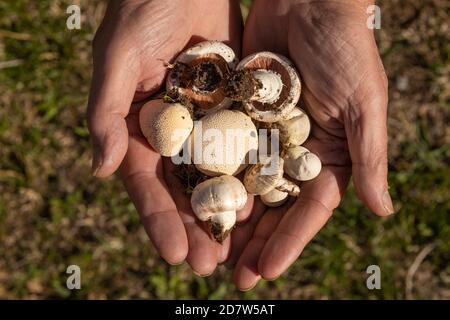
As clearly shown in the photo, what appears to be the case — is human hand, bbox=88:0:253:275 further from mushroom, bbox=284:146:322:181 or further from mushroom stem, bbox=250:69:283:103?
mushroom stem, bbox=250:69:283:103

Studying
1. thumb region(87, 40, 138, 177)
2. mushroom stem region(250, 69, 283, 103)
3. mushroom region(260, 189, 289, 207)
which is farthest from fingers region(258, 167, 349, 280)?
thumb region(87, 40, 138, 177)

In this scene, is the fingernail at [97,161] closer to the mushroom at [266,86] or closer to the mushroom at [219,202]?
the mushroom at [219,202]

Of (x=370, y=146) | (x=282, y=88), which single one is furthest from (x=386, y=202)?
(x=282, y=88)

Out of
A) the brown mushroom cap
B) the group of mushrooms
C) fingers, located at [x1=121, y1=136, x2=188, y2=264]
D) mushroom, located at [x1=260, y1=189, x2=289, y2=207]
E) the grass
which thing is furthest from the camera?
the grass

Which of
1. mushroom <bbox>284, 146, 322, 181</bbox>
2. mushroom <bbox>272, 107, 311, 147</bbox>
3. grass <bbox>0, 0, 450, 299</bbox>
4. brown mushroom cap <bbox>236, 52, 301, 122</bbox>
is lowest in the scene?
grass <bbox>0, 0, 450, 299</bbox>

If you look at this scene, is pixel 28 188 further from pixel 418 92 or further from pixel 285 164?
pixel 418 92

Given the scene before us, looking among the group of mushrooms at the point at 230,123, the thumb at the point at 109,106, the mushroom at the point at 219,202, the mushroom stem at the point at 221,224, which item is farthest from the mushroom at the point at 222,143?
the thumb at the point at 109,106
